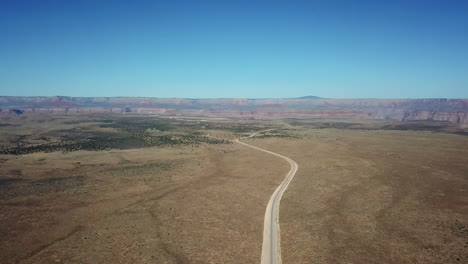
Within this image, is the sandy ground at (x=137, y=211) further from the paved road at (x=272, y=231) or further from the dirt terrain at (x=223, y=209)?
→ the paved road at (x=272, y=231)

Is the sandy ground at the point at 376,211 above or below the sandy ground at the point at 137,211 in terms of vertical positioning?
above

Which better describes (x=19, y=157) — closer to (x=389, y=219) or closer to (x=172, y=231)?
(x=172, y=231)

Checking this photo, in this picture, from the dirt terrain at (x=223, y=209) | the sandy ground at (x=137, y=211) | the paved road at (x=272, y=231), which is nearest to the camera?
the paved road at (x=272, y=231)

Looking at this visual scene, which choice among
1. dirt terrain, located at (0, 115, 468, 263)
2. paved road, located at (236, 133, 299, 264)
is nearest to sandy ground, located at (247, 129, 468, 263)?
dirt terrain, located at (0, 115, 468, 263)

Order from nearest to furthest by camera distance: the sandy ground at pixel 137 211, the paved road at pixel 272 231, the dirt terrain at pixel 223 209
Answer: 1. the paved road at pixel 272 231
2. the sandy ground at pixel 137 211
3. the dirt terrain at pixel 223 209

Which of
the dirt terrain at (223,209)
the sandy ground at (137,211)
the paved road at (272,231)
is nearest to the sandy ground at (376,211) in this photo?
the dirt terrain at (223,209)

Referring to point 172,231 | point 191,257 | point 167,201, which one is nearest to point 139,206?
point 167,201

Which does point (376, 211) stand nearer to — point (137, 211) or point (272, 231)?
point (272, 231)

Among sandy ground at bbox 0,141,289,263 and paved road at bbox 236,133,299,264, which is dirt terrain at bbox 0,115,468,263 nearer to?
sandy ground at bbox 0,141,289,263

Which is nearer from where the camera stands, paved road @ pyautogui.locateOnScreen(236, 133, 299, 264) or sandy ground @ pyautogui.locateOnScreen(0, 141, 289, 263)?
paved road @ pyautogui.locateOnScreen(236, 133, 299, 264)
